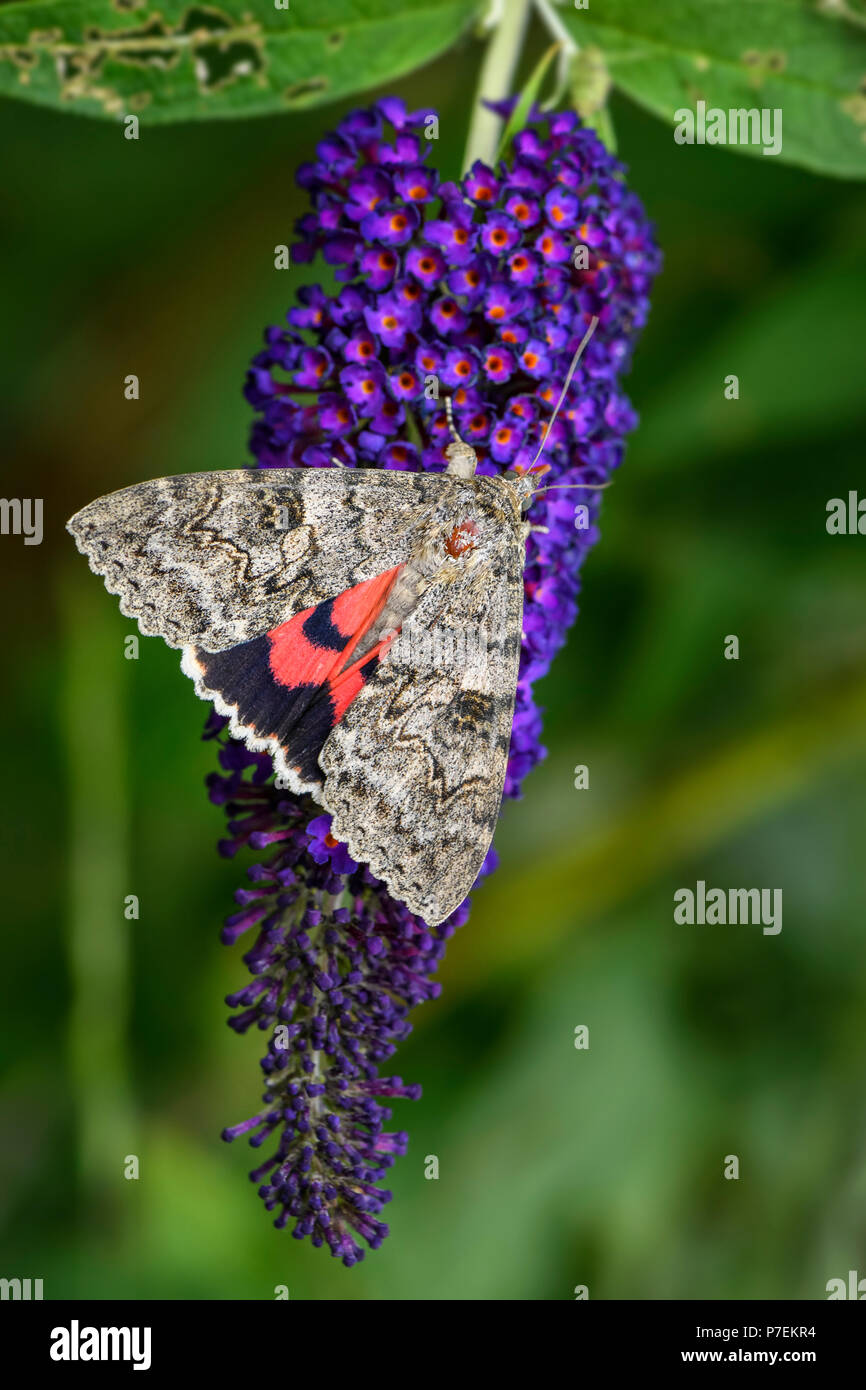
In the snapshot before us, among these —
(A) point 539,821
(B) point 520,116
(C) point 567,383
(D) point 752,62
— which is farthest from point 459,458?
(A) point 539,821

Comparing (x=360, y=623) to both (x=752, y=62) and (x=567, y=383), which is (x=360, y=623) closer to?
(x=567, y=383)

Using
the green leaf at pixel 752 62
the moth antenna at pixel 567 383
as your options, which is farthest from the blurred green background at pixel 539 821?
the moth antenna at pixel 567 383

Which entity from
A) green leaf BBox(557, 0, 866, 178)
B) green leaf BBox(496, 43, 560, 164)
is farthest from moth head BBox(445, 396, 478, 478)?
green leaf BBox(557, 0, 866, 178)

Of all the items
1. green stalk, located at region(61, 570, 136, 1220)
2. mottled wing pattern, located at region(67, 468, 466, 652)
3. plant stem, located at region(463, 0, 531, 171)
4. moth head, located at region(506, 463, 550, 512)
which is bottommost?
green stalk, located at region(61, 570, 136, 1220)

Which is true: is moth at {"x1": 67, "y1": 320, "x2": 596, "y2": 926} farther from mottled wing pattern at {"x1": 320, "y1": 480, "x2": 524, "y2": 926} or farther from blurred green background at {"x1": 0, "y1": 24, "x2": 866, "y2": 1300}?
blurred green background at {"x1": 0, "y1": 24, "x2": 866, "y2": 1300}

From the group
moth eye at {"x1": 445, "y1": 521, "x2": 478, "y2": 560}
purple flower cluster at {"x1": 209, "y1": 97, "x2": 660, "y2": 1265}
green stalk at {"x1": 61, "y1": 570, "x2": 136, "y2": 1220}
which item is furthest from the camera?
green stalk at {"x1": 61, "y1": 570, "x2": 136, "y2": 1220}

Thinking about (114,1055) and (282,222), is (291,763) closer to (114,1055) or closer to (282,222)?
(114,1055)
